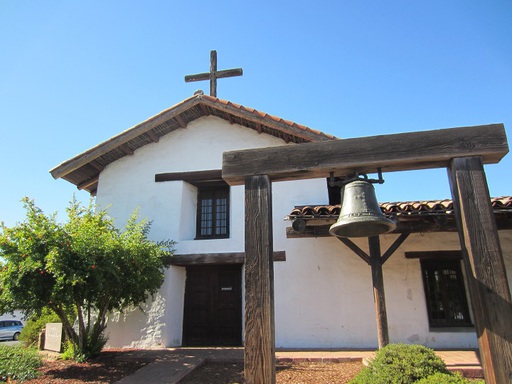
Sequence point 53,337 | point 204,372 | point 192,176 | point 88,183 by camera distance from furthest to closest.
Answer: point 88,183
point 192,176
point 53,337
point 204,372

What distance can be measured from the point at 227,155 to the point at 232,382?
3645 millimetres

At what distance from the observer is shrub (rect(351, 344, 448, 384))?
370cm

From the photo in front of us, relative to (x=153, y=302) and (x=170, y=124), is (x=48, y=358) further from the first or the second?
(x=170, y=124)

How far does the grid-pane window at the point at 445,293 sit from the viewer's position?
305 inches

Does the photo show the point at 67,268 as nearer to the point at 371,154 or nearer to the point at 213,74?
the point at 371,154

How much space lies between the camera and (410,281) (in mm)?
7820

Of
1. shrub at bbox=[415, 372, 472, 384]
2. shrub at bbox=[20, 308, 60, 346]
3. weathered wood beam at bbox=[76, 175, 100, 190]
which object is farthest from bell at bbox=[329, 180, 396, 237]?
shrub at bbox=[20, 308, 60, 346]

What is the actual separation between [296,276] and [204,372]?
9.65ft

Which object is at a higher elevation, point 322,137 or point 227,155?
point 322,137

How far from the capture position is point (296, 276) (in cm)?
804

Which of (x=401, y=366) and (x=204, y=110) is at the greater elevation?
(x=204, y=110)

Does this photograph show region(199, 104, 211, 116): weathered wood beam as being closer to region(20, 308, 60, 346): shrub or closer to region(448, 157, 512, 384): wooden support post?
region(20, 308, 60, 346): shrub

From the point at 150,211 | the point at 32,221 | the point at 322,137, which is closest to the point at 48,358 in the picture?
the point at 32,221

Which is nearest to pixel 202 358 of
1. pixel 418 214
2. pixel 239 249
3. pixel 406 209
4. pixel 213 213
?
pixel 239 249
